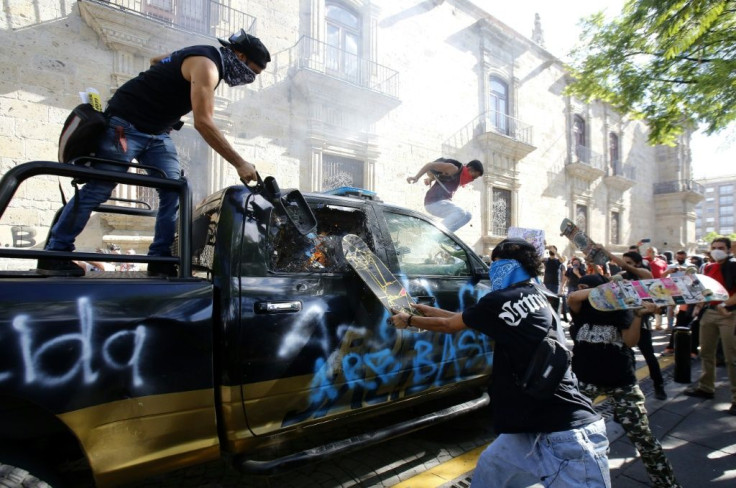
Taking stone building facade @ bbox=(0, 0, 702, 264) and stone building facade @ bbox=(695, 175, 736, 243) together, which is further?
stone building facade @ bbox=(695, 175, 736, 243)

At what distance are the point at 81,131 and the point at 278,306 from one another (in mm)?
1443

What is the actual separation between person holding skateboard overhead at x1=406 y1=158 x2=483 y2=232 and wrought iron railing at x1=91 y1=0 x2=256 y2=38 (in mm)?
5844

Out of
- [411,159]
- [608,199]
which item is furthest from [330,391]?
[608,199]

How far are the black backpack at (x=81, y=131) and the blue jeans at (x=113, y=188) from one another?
8 centimetres

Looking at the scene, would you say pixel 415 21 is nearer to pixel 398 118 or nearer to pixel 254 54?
pixel 398 118

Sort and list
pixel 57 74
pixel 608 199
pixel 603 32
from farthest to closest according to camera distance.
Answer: pixel 608 199 → pixel 603 32 → pixel 57 74

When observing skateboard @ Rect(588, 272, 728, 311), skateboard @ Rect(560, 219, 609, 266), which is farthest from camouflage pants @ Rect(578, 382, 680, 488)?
skateboard @ Rect(560, 219, 609, 266)

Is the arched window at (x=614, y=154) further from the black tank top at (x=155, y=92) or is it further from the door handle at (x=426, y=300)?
the black tank top at (x=155, y=92)

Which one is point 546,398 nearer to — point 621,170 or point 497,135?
point 497,135

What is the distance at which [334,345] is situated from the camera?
2.23m

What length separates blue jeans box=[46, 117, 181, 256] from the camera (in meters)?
2.21

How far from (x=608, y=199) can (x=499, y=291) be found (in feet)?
74.2

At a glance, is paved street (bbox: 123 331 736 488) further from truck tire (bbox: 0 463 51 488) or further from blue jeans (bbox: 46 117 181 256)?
blue jeans (bbox: 46 117 181 256)

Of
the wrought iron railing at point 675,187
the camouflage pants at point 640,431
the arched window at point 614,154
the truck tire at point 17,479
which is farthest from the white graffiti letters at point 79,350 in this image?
the wrought iron railing at point 675,187
